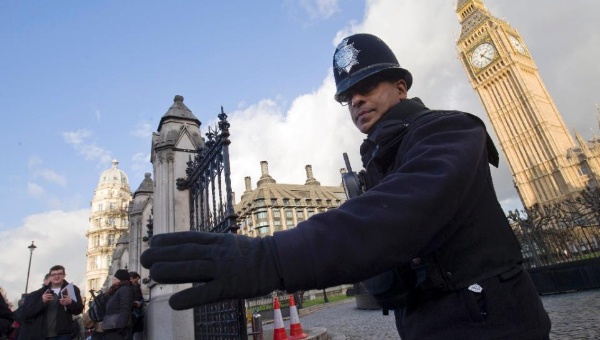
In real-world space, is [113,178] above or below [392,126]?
above

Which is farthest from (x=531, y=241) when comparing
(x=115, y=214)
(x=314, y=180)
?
(x=115, y=214)

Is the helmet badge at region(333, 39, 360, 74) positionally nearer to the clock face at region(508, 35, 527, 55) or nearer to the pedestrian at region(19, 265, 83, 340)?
the pedestrian at region(19, 265, 83, 340)

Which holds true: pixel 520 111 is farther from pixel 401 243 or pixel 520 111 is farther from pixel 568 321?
pixel 401 243

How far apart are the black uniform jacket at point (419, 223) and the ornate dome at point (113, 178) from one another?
94.9m

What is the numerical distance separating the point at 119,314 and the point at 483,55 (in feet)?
224

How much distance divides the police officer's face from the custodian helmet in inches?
2.1

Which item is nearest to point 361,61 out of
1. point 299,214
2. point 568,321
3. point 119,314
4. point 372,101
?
point 372,101

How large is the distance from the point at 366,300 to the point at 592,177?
54.5m

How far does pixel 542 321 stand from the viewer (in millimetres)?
1128

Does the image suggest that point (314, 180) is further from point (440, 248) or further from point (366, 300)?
point (440, 248)

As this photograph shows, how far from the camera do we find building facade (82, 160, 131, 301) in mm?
73438

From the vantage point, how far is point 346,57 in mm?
1599

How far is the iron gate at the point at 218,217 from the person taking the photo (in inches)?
140

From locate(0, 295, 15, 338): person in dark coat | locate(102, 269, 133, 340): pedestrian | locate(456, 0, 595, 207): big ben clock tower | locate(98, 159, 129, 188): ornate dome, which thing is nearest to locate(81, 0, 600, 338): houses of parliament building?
locate(456, 0, 595, 207): big ben clock tower
